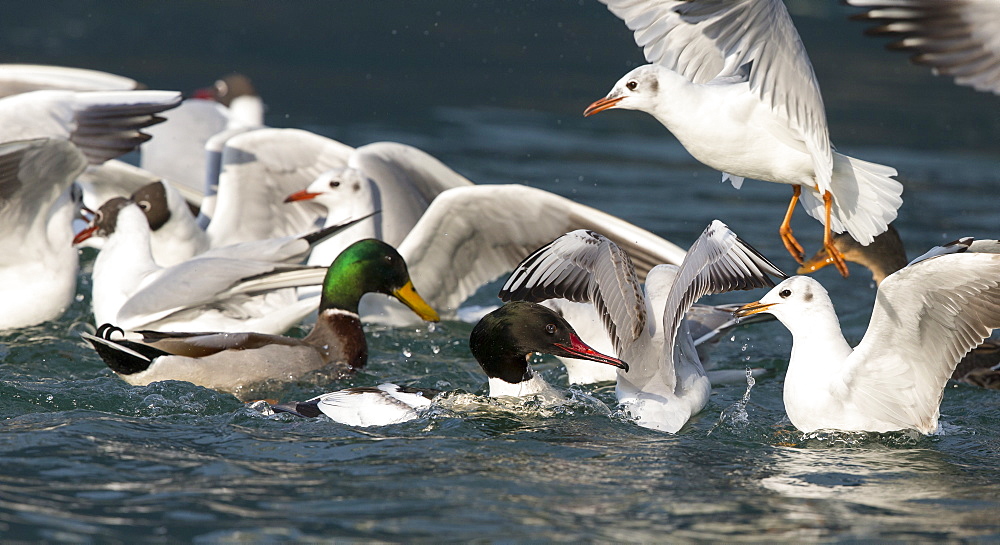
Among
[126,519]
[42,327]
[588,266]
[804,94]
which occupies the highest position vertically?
[804,94]

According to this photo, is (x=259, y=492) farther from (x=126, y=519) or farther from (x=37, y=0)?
(x=37, y=0)

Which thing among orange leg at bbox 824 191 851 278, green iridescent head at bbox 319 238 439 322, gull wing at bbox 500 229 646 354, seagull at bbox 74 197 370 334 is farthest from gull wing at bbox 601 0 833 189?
seagull at bbox 74 197 370 334

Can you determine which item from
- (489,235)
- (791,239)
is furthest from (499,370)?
(489,235)

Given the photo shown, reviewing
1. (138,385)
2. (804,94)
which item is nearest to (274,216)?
(138,385)

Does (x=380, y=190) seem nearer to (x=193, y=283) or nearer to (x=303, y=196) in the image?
(x=303, y=196)

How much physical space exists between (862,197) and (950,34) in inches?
65.3

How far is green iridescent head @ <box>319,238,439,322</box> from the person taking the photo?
23.6ft

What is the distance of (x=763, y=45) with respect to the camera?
557 cm

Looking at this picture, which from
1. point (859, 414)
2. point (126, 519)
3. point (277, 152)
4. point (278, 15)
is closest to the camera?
point (126, 519)

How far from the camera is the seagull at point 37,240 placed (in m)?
7.60

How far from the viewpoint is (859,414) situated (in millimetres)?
5625

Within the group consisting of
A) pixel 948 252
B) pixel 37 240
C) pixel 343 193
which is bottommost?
pixel 37 240

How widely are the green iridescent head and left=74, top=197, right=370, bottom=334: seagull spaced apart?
0.41ft

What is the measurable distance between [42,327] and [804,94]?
4900 mm
